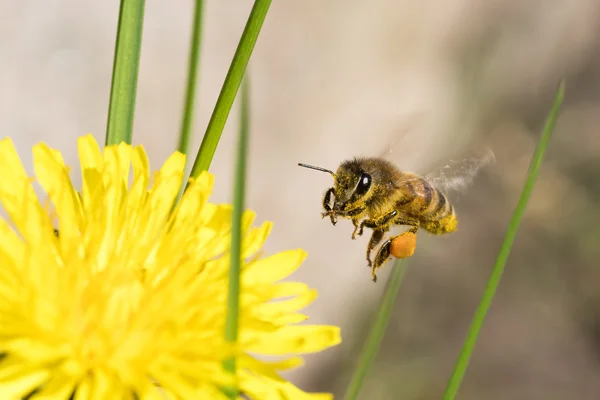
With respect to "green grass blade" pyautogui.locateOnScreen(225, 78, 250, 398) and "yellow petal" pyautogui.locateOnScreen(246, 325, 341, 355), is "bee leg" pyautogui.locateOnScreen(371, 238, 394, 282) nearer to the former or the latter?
"yellow petal" pyautogui.locateOnScreen(246, 325, 341, 355)

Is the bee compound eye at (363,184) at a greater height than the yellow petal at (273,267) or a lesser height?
greater

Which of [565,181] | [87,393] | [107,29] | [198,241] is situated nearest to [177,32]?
[107,29]

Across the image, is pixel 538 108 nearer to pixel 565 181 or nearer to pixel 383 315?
pixel 565 181

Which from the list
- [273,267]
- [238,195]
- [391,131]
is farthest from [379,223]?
[391,131]

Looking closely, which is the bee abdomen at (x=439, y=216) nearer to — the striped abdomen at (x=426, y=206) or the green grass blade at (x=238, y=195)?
the striped abdomen at (x=426, y=206)

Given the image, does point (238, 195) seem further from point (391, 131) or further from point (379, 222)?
point (391, 131)

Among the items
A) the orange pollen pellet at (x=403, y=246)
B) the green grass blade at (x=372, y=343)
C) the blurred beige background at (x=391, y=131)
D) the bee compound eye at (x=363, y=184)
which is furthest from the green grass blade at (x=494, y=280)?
the blurred beige background at (x=391, y=131)
